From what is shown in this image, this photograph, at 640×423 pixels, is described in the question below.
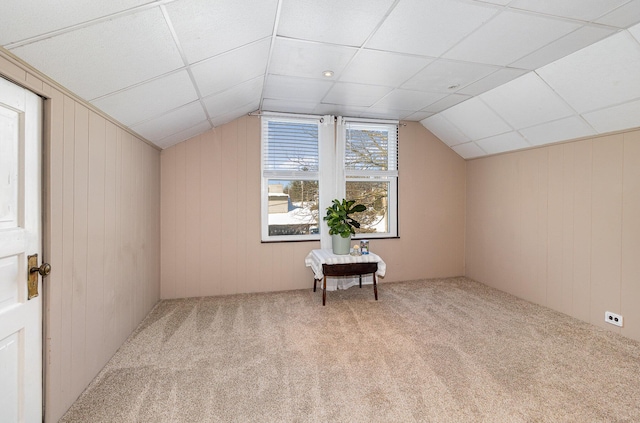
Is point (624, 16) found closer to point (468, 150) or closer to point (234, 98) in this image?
point (468, 150)

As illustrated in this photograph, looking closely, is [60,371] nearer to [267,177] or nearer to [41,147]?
[41,147]

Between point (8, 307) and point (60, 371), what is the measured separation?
1.97 ft

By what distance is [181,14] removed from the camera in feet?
5.41

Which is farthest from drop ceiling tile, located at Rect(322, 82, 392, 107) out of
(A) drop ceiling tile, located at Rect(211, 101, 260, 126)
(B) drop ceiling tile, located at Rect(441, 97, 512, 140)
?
(B) drop ceiling tile, located at Rect(441, 97, 512, 140)

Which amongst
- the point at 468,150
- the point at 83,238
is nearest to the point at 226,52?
the point at 83,238

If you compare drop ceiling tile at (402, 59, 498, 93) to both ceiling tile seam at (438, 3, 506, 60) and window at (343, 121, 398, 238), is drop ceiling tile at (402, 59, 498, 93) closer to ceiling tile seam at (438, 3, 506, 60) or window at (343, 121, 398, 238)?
ceiling tile seam at (438, 3, 506, 60)

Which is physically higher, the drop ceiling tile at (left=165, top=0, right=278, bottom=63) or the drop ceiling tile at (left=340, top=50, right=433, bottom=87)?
the drop ceiling tile at (left=340, top=50, right=433, bottom=87)

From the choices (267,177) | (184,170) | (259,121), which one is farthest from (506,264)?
(184,170)

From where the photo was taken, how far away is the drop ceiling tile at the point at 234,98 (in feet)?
9.93

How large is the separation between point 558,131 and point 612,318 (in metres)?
1.99

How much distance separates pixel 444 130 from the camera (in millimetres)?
4566

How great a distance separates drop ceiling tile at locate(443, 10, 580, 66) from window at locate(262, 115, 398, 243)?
6.77ft

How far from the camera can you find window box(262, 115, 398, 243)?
4.29 meters

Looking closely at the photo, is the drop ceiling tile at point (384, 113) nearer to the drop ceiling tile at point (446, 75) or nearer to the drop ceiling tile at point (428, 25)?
the drop ceiling tile at point (446, 75)
